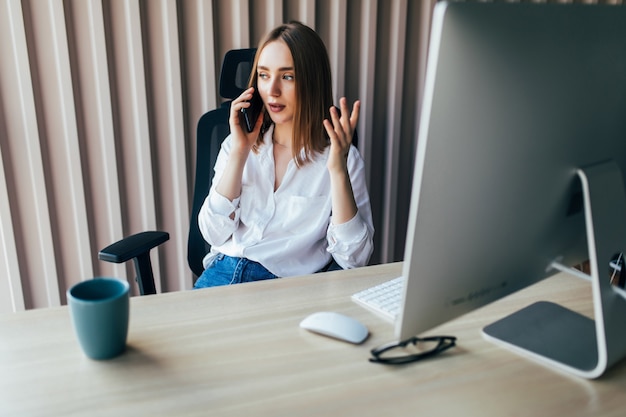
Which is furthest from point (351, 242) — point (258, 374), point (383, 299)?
point (258, 374)

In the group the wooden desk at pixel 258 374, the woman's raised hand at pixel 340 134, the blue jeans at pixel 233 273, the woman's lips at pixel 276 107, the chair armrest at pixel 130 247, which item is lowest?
the blue jeans at pixel 233 273

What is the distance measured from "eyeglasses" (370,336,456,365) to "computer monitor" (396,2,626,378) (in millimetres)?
92

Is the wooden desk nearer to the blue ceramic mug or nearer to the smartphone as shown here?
the blue ceramic mug

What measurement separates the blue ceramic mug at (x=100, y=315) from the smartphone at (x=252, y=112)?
0.75 meters

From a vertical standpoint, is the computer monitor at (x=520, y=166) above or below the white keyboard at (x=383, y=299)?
above

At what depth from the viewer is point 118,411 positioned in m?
0.68

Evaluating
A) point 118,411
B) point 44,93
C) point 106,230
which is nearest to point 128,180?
point 106,230

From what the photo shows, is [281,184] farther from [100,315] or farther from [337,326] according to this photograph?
[100,315]

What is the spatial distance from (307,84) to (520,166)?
887 mm

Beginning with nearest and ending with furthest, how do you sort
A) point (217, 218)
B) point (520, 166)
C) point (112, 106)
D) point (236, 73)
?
point (520, 166) < point (217, 218) < point (236, 73) < point (112, 106)

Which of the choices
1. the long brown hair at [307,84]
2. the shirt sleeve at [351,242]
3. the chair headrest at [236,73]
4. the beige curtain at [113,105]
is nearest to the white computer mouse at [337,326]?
the shirt sleeve at [351,242]

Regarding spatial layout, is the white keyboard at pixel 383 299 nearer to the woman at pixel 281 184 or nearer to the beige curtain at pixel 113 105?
the woman at pixel 281 184

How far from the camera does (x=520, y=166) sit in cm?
69

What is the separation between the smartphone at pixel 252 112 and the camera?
147 centimetres
